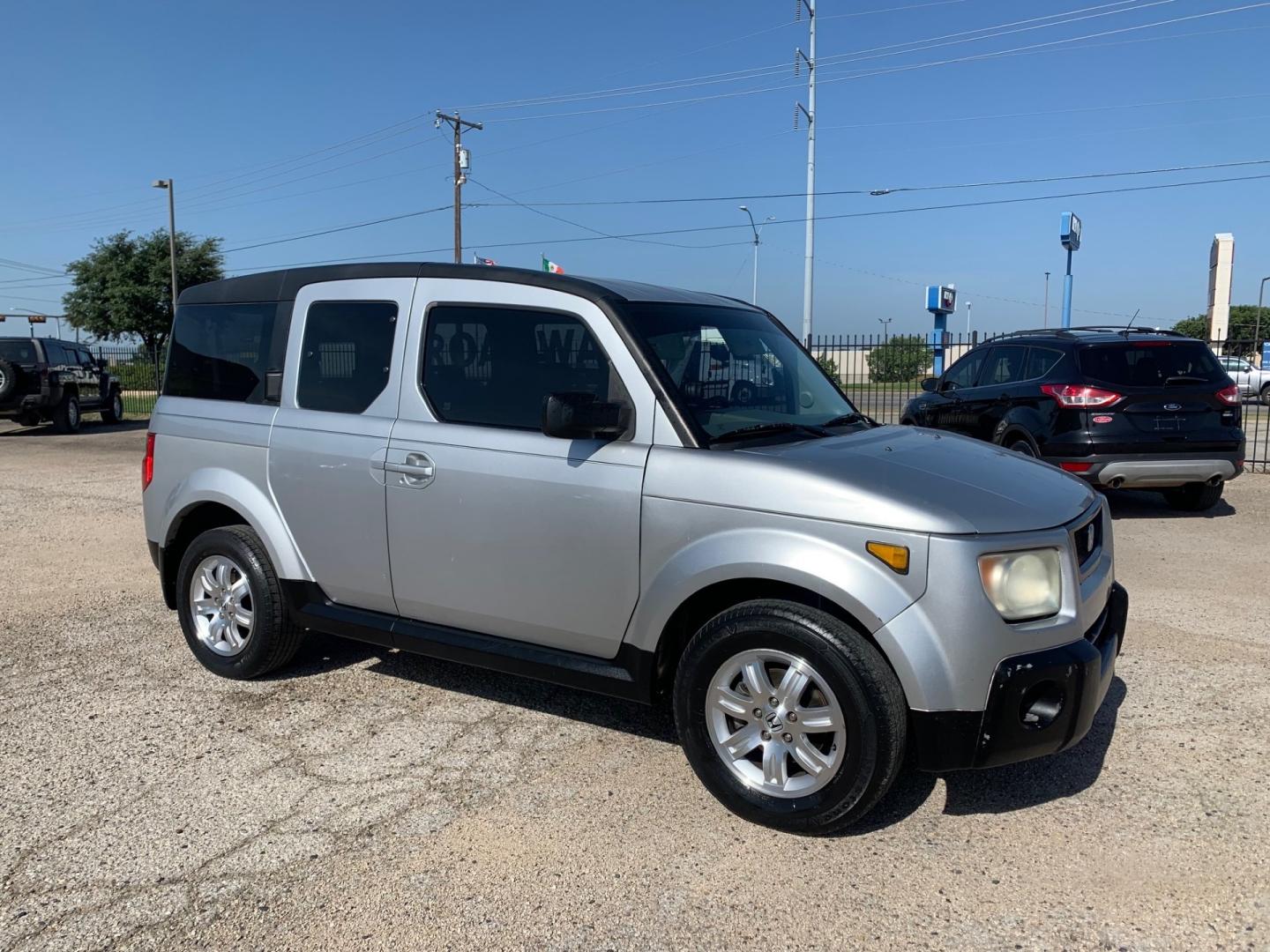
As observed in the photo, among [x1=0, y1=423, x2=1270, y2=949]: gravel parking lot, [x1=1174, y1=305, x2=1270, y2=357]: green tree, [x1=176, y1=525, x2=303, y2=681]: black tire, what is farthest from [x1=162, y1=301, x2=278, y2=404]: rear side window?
[x1=1174, y1=305, x2=1270, y2=357]: green tree

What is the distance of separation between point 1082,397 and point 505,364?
257 inches

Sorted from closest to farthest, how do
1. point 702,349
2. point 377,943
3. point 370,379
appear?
1. point 377,943
2. point 702,349
3. point 370,379

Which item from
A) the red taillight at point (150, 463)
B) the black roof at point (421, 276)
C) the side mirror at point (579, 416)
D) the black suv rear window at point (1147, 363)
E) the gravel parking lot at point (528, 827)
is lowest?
the gravel parking lot at point (528, 827)

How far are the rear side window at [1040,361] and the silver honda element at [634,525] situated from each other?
5.41 m

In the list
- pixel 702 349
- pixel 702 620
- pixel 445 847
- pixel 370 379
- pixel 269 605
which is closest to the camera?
Answer: pixel 445 847

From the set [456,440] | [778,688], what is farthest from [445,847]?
[456,440]

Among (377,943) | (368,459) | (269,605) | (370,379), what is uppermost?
(370,379)

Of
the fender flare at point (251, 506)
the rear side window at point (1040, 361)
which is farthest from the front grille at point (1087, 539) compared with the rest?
the rear side window at point (1040, 361)

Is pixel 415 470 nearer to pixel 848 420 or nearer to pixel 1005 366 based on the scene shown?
pixel 848 420

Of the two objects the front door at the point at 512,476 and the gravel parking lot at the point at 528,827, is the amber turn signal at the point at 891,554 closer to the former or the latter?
the front door at the point at 512,476

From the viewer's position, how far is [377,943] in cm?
A: 274

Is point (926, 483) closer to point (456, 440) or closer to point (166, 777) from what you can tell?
point (456, 440)

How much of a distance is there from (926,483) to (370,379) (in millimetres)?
2403

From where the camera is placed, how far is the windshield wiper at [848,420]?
4.27 metres
